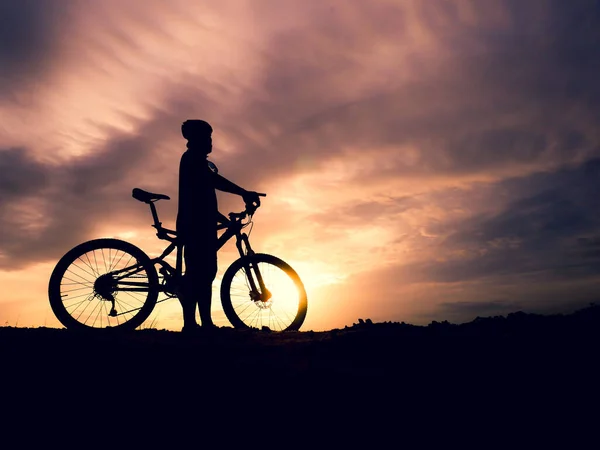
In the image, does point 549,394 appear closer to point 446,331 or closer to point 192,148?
point 446,331

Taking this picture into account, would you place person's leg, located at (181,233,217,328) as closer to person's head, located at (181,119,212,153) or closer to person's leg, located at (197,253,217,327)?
person's leg, located at (197,253,217,327)

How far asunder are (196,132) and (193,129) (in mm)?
62

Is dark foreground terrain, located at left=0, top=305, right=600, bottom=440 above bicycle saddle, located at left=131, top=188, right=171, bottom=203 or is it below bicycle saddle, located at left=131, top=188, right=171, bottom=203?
below

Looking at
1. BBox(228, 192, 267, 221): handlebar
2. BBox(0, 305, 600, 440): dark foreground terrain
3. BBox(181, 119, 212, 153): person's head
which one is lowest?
BBox(0, 305, 600, 440): dark foreground terrain

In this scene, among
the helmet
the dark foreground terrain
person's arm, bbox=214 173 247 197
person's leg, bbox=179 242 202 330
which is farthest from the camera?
person's arm, bbox=214 173 247 197

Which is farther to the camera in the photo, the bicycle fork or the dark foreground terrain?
the bicycle fork

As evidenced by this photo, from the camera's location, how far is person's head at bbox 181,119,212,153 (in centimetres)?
733

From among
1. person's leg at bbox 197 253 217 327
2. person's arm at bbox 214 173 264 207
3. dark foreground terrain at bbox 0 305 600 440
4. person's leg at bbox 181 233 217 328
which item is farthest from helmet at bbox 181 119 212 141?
dark foreground terrain at bbox 0 305 600 440

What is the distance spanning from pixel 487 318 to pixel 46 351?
18.4 ft

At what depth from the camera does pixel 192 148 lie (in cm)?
735

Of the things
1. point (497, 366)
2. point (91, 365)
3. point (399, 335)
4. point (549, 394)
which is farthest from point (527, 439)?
point (91, 365)

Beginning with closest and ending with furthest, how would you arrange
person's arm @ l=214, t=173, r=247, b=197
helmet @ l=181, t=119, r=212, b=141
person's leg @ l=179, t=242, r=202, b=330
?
person's leg @ l=179, t=242, r=202, b=330 < helmet @ l=181, t=119, r=212, b=141 < person's arm @ l=214, t=173, r=247, b=197

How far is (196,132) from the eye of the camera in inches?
289

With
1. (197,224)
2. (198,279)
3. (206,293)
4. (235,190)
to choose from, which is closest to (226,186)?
(235,190)
